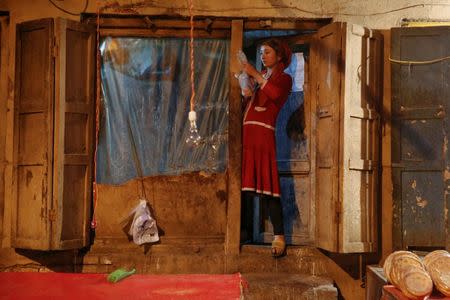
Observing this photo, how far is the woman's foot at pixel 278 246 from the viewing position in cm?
621

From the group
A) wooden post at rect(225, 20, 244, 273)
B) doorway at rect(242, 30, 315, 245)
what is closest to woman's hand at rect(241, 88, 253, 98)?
wooden post at rect(225, 20, 244, 273)

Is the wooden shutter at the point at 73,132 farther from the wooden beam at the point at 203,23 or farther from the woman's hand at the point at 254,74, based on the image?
the woman's hand at the point at 254,74

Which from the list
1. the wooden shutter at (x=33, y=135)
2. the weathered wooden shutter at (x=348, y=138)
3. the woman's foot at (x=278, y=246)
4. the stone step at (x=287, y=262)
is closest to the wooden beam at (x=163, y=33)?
the wooden shutter at (x=33, y=135)

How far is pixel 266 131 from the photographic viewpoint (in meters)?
6.30

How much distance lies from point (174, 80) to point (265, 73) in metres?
1.26

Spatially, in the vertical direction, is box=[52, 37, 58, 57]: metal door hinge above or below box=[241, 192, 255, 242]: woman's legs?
above

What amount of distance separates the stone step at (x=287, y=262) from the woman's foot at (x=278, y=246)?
0.11 m

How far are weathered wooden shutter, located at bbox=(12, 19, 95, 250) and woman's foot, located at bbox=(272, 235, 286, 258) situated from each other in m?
2.38

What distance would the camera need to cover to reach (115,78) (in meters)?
6.80

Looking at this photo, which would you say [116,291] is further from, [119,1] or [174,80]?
[119,1]

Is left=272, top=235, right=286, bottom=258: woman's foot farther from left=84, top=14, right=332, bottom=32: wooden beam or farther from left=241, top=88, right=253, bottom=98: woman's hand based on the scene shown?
left=84, top=14, right=332, bottom=32: wooden beam

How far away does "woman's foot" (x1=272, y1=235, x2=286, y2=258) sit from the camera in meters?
6.21

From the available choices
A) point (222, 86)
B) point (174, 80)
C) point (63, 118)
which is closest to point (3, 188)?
point (63, 118)

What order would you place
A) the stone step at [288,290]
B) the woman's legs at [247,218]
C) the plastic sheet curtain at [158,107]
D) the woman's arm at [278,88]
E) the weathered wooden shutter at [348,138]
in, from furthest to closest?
the woman's legs at [247,218]
the plastic sheet curtain at [158,107]
the woman's arm at [278,88]
the weathered wooden shutter at [348,138]
the stone step at [288,290]
